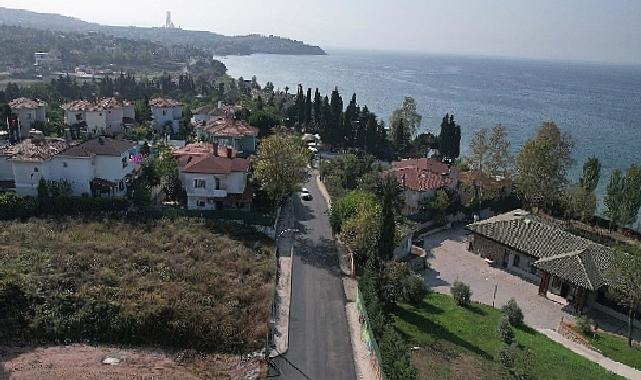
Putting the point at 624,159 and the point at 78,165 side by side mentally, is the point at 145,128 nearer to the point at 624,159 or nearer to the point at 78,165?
the point at 78,165

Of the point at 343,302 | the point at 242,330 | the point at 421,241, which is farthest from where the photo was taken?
the point at 421,241

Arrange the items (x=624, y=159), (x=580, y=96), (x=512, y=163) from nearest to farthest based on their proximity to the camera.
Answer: (x=512, y=163) < (x=624, y=159) < (x=580, y=96)

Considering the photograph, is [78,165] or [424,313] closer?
[424,313]

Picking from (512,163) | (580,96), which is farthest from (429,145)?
(580,96)

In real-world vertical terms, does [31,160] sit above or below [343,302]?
above

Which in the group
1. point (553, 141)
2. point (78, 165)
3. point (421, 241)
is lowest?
point (421, 241)

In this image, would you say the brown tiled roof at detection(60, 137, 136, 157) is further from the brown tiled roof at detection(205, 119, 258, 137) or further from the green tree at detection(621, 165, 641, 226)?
the green tree at detection(621, 165, 641, 226)
